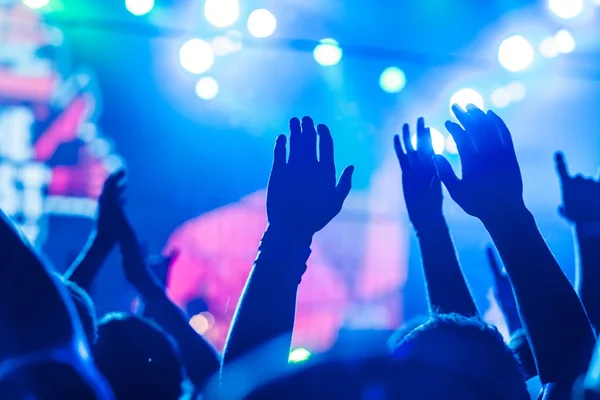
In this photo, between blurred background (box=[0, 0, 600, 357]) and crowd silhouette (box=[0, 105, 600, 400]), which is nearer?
crowd silhouette (box=[0, 105, 600, 400])

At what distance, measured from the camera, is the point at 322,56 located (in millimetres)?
6328

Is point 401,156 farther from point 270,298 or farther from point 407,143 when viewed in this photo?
point 270,298

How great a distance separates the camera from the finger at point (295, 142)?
3.44ft

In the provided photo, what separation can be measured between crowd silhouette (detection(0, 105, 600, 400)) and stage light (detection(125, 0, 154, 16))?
443 centimetres

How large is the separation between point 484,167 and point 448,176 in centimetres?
8

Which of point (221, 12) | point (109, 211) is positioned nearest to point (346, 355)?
point (109, 211)

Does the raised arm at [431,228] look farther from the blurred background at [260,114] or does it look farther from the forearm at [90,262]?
the blurred background at [260,114]

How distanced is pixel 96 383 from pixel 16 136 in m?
6.10

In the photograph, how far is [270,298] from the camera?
35.5 inches

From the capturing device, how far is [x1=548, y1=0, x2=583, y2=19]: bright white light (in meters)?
5.53

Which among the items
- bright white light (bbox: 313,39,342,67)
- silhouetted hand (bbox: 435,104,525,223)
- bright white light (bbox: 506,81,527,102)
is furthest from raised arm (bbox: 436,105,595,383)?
bright white light (bbox: 506,81,527,102)

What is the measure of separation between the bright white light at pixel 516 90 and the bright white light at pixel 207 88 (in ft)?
10.1

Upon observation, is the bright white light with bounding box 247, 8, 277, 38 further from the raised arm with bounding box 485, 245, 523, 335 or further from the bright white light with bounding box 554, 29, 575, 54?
the raised arm with bounding box 485, 245, 523, 335

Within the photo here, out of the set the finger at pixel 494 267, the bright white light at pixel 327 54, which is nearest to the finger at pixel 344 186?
the finger at pixel 494 267
